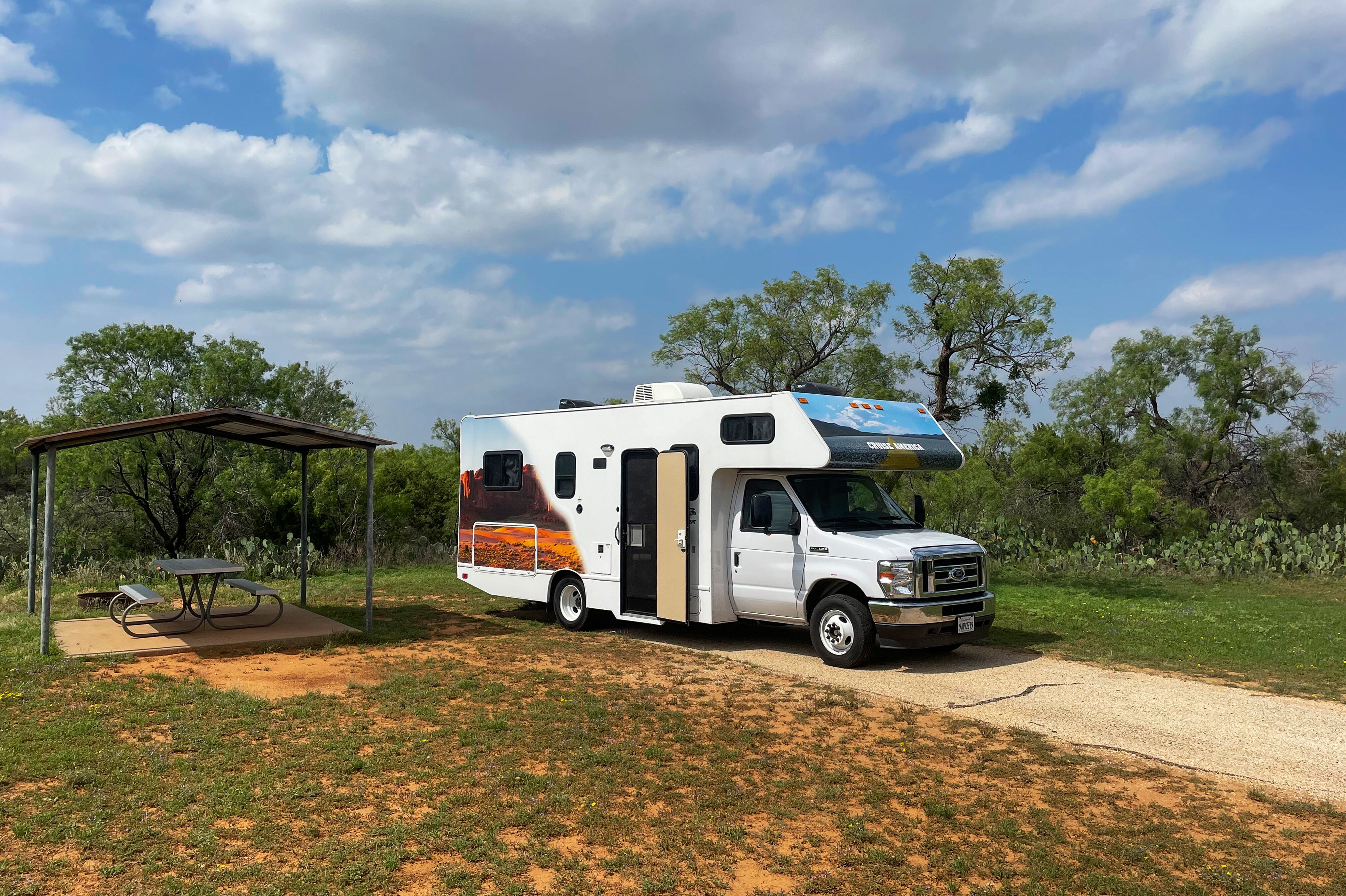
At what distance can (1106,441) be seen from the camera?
25266mm

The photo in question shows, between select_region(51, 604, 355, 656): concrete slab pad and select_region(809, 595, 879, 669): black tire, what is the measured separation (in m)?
5.69

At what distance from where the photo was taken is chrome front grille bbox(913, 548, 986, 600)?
8875 millimetres

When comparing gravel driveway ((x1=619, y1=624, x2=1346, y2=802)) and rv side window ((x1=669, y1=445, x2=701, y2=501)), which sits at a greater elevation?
rv side window ((x1=669, y1=445, x2=701, y2=501))

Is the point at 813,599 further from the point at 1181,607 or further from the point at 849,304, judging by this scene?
the point at 849,304

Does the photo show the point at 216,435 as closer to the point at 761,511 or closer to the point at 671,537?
the point at 671,537

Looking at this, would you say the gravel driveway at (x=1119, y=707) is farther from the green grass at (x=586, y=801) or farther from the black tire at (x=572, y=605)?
the black tire at (x=572, y=605)

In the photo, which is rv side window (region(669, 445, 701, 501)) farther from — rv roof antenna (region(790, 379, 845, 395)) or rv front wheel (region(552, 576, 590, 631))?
rv front wheel (region(552, 576, 590, 631))

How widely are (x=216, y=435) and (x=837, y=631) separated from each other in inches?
341

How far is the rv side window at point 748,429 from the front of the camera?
974cm

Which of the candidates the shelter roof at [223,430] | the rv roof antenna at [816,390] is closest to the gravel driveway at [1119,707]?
the rv roof antenna at [816,390]

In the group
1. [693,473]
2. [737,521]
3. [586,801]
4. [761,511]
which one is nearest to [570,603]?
[693,473]

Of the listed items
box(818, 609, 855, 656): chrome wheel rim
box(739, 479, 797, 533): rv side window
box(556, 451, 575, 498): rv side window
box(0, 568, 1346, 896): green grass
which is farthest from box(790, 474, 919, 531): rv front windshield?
box(556, 451, 575, 498): rv side window

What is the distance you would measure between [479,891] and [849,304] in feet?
55.2

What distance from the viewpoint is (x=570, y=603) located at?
11781 mm
